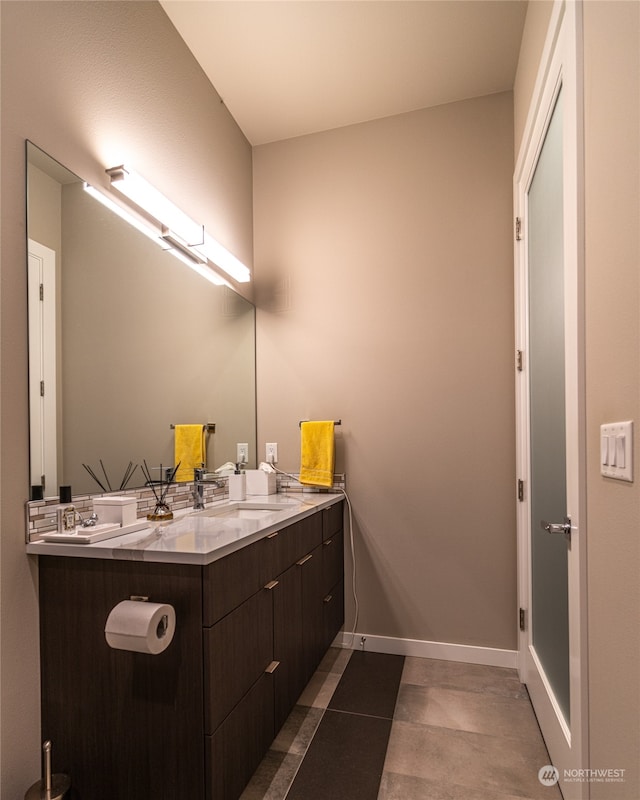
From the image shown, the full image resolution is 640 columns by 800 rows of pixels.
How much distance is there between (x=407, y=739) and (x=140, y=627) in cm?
123

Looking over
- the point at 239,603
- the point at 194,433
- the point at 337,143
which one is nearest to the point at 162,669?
the point at 239,603

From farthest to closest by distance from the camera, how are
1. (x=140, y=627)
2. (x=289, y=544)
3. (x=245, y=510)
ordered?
(x=245, y=510) → (x=289, y=544) → (x=140, y=627)

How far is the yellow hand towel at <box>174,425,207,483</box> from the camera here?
204 cm

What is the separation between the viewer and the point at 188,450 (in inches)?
83.0

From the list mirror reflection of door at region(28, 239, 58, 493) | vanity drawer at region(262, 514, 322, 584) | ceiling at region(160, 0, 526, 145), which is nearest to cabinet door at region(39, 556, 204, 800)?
mirror reflection of door at region(28, 239, 58, 493)

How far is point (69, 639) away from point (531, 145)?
2316mm

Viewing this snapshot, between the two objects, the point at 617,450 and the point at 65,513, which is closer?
the point at 617,450

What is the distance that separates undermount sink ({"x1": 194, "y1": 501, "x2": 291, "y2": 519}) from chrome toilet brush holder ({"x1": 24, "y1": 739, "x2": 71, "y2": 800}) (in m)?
0.93

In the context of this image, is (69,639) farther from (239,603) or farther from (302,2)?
(302,2)

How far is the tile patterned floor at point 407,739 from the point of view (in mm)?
1513

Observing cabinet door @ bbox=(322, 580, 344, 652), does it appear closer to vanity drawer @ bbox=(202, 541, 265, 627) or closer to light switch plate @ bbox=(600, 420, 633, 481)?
vanity drawer @ bbox=(202, 541, 265, 627)

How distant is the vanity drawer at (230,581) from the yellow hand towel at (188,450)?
67cm

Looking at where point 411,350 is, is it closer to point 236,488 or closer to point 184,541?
point 236,488

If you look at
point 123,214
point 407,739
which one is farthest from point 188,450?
point 407,739
